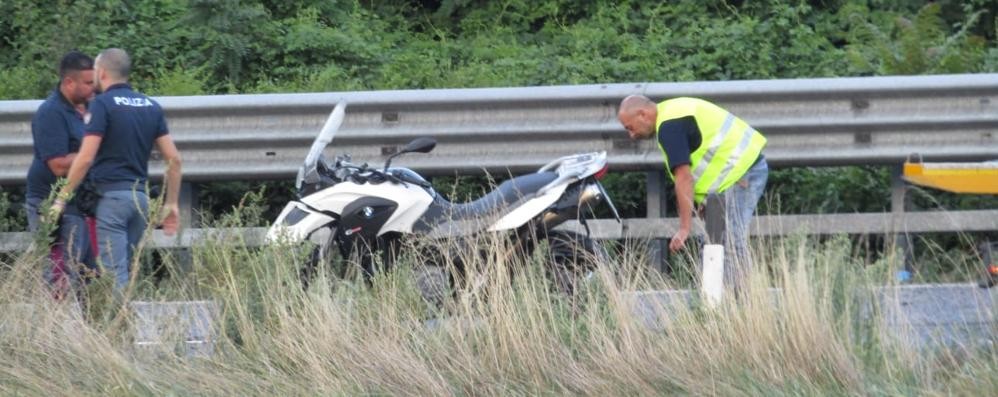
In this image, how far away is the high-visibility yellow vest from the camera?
25.9 feet

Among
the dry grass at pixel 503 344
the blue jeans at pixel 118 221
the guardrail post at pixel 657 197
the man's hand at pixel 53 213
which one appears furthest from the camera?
the guardrail post at pixel 657 197

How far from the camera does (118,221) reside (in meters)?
7.80

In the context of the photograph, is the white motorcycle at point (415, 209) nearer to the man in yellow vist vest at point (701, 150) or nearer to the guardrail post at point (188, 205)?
the man in yellow vist vest at point (701, 150)

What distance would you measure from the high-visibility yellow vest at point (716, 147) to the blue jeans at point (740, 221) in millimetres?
84

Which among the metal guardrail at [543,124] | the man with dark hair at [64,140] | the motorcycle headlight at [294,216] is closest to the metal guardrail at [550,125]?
the metal guardrail at [543,124]

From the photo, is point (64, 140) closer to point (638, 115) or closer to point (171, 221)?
point (171, 221)

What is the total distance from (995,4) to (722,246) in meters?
6.08

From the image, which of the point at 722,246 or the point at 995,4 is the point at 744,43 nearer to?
the point at 995,4

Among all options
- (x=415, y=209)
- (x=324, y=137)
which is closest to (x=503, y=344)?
(x=415, y=209)

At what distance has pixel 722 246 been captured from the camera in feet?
21.1

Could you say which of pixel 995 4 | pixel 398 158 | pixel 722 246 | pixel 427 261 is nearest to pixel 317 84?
pixel 398 158

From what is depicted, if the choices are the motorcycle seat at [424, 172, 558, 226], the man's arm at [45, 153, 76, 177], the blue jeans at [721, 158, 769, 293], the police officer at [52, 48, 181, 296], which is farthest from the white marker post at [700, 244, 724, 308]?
the man's arm at [45, 153, 76, 177]

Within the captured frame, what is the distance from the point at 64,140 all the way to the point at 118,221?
1.74ft

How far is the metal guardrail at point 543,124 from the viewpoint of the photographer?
877 cm
